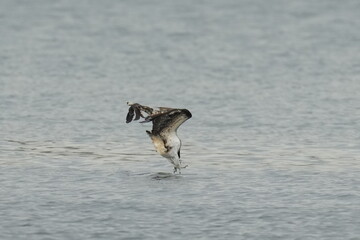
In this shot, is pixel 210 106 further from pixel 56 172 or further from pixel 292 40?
pixel 292 40

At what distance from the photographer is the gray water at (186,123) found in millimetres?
20000

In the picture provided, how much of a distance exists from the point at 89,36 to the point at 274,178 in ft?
78.6

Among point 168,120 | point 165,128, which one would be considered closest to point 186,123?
point 165,128

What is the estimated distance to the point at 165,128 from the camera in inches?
901

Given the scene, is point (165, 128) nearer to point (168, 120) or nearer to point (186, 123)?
point (168, 120)

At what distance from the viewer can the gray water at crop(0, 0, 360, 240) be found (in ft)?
65.6

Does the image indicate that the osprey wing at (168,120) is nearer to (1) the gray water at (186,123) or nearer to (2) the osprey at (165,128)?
(2) the osprey at (165,128)

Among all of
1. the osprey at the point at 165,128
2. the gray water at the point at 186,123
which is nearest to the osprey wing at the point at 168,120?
the osprey at the point at 165,128

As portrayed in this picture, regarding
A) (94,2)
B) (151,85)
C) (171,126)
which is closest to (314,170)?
(171,126)

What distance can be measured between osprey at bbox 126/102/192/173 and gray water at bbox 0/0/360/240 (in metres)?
0.55

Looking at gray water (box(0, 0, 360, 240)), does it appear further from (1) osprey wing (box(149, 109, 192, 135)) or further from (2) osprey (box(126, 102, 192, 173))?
(1) osprey wing (box(149, 109, 192, 135))

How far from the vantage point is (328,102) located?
106ft

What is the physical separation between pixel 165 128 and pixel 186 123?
21.6 feet

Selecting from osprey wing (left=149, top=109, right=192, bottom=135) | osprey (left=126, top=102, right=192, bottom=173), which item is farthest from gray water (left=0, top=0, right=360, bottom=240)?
osprey wing (left=149, top=109, right=192, bottom=135)
